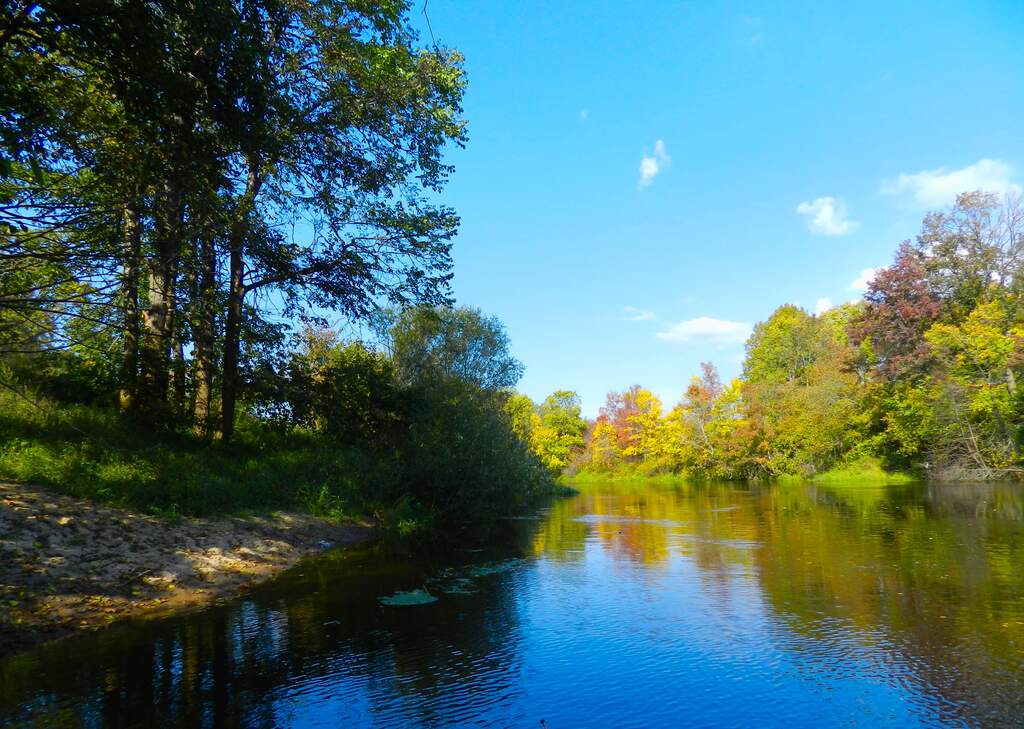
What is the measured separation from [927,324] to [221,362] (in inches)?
1956

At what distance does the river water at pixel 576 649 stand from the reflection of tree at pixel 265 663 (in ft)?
0.11

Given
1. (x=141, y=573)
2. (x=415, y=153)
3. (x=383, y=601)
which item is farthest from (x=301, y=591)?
(x=415, y=153)

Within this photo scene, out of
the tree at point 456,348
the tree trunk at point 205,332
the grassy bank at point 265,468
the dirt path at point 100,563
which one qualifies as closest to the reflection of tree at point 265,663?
the dirt path at point 100,563

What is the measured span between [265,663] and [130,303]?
9.22 metres

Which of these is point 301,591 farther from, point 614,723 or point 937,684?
point 937,684

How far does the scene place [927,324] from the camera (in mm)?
47281

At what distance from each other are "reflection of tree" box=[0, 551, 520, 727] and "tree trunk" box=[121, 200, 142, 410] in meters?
4.56

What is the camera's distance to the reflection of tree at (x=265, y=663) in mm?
6746

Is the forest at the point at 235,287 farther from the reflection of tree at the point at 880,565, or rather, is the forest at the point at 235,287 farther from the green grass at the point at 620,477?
the green grass at the point at 620,477

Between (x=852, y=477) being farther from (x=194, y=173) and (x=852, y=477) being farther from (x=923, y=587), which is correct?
(x=194, y=173)

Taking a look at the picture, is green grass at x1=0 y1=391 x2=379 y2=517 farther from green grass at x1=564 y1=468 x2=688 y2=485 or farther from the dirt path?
green grass at x1=564 y1=468 x2=688 y2=485

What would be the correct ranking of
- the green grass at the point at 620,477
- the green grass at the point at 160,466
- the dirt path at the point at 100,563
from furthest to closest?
the green grass at the point at 620,477, the green grass at the point at 160,466, the dirt path at the point at 100,563

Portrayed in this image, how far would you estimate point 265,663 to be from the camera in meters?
8.13

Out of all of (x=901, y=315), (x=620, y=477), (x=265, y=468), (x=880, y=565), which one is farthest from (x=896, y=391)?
(x=265, y=468)
